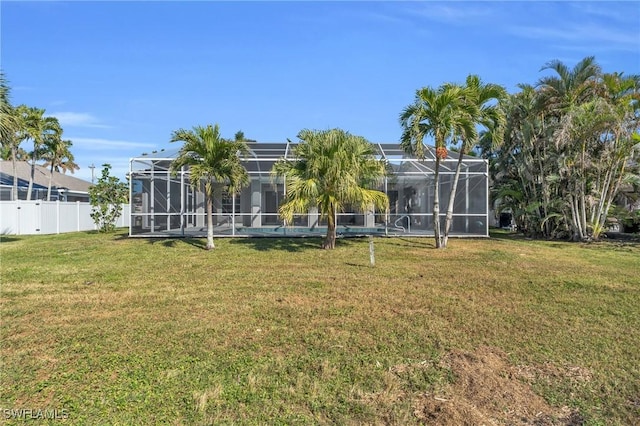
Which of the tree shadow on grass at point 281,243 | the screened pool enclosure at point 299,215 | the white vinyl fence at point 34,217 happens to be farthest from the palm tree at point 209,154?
the white vinyl fence at point 34,217

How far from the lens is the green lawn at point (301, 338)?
11.3ft

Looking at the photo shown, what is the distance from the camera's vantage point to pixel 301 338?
4781 millimetres

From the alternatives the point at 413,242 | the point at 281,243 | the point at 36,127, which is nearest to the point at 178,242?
the point at 281,243

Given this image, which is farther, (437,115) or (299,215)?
→ (299,215)

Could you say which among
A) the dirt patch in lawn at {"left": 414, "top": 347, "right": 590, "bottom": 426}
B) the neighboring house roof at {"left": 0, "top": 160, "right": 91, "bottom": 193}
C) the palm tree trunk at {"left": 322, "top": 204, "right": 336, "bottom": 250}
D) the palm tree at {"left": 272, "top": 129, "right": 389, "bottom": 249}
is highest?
the neighboring house roof at {"left": 0, "top": 160, "right": 91, "bottom": 193}

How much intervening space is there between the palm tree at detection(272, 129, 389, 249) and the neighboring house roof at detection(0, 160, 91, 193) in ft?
71.6

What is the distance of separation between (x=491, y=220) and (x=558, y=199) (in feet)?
42.2

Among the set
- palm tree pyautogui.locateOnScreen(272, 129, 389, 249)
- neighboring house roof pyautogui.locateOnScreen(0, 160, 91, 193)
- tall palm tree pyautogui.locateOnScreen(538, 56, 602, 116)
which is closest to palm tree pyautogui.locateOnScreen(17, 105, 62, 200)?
neighboring house roof pyautogui.locateOnScreen(0, 160, 91, 193)

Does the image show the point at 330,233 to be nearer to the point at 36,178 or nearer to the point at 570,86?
the point at 570,86

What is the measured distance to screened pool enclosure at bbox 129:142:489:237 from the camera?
607 inches

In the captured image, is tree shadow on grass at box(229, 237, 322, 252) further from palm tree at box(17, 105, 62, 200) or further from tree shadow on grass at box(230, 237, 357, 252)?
palm tree at box(17, 105, 62, 200)

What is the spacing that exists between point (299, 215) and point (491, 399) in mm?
11103

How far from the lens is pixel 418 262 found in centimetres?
1000

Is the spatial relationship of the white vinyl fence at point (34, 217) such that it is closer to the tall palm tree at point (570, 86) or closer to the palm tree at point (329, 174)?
the palm tree at point (329, 174)
